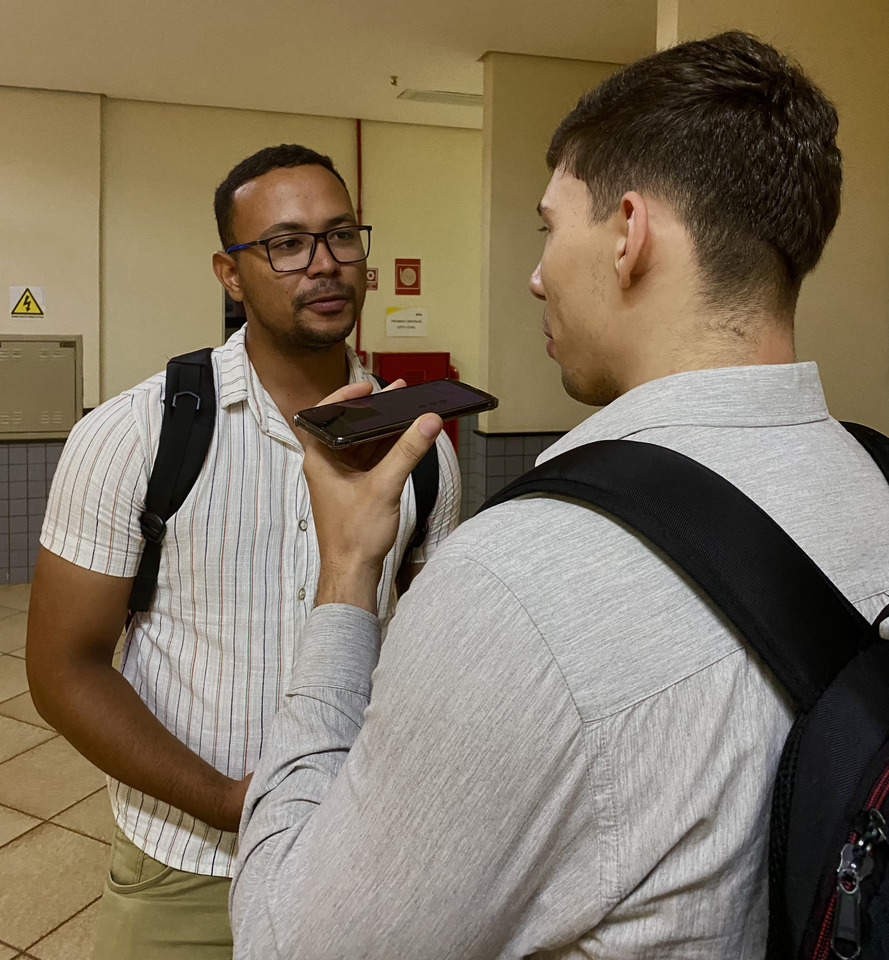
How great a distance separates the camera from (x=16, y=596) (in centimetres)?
544

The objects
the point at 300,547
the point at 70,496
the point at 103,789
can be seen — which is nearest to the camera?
the point at 70,496

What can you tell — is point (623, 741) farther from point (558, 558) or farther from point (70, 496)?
point (70, 496)

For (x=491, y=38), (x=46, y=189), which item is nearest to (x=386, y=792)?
(x=491, y=38)

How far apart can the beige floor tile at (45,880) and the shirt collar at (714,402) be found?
2584mm

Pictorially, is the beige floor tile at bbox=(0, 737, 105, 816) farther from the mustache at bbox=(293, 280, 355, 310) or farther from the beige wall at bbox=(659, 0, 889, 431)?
the beige wall at bbox=(659, 0, 889, 431)

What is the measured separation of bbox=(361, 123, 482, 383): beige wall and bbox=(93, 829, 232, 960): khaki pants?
16.8 feet

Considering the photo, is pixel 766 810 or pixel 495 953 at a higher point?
pixel 766 810

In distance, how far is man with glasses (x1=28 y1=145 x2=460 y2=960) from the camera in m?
1.31

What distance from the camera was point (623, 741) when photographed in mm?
594

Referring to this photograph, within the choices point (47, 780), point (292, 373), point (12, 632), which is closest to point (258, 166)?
point (292, 373)

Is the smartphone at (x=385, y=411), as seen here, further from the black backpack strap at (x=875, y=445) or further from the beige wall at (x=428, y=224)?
the beige wall at (x=428, y=224)

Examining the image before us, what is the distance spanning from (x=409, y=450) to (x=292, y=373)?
29.2 inches

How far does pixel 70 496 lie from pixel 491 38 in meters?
4.00

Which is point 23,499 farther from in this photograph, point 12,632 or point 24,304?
point 24,304
